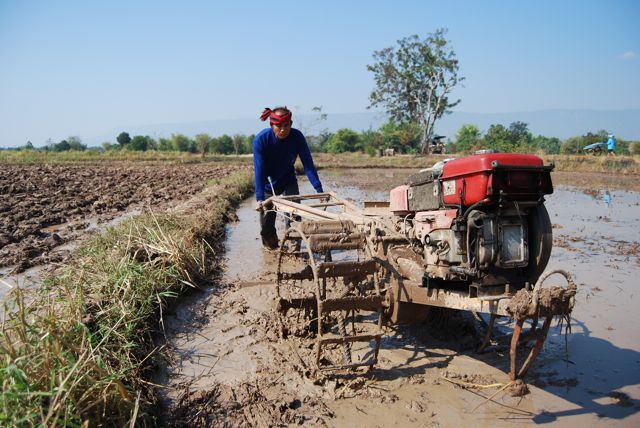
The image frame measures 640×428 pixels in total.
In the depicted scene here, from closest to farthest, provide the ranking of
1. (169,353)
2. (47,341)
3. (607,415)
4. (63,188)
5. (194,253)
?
(47,341), (607,415), (169,353), (194,253), (63,188)

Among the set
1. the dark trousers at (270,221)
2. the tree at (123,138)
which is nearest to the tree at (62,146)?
the tree at (123,138)

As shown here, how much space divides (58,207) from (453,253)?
10.6m

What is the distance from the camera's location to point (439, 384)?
331cm

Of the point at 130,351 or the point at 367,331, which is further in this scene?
the point at 367,331

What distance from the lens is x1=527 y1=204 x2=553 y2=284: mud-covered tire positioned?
3166 millimetres

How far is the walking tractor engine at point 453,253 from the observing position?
2895 mm

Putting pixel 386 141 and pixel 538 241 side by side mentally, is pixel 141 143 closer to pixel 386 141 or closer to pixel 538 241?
pixel 386 141

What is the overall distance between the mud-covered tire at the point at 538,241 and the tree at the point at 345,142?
43.0m

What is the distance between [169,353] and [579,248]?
624 centimetres

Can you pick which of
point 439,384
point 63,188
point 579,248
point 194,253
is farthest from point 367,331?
point 63,188

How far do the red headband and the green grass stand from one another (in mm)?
1812

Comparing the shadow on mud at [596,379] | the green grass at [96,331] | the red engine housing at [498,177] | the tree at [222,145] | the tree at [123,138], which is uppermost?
the tree at [123,138]

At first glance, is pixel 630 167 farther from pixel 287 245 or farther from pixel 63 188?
pixel 63 188

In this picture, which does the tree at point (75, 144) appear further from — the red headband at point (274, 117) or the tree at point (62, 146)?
the red headband at point (274, 117)
